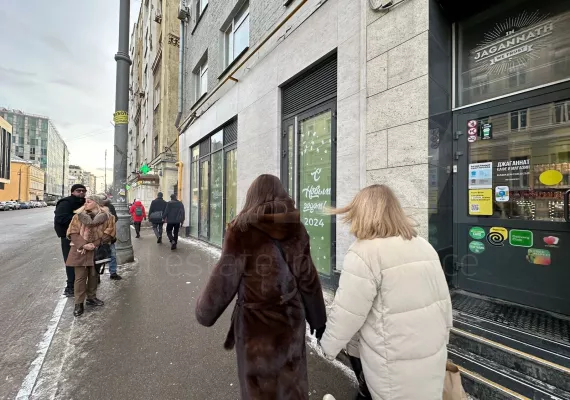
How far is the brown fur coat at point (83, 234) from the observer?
158 inches

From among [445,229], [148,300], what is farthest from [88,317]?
[445,229]

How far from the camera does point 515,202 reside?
3178 mm

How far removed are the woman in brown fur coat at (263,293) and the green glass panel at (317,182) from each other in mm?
3310

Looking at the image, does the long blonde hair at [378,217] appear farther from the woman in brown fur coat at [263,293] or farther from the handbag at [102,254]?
the handbag at [102,254]

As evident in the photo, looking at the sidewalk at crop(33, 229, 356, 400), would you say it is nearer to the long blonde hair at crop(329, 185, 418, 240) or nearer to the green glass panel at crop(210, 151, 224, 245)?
the long blonde hair at crop(329, 185, 418, 240)

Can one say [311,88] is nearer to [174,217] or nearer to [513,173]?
[513,173]

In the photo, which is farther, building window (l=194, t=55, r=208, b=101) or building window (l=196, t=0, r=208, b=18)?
building window (l=194, t=55, r=208, b=101)

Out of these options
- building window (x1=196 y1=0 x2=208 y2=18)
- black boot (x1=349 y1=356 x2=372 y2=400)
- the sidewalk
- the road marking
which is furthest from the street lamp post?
black boot (x1=349 y1=356 x2=372 y2=400)

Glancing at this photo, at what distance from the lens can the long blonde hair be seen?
164 cm

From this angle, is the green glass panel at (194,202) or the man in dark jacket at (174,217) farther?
the green glass panel at (194,202)

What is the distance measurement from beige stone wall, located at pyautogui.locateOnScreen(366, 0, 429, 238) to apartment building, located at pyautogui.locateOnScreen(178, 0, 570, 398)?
0.6 inches

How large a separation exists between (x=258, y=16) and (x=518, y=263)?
7530 millimetres

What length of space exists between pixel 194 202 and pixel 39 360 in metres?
8.97

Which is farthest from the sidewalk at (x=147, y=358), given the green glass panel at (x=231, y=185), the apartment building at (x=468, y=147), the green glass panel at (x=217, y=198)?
the green glass panel at (x=217, y=198)
